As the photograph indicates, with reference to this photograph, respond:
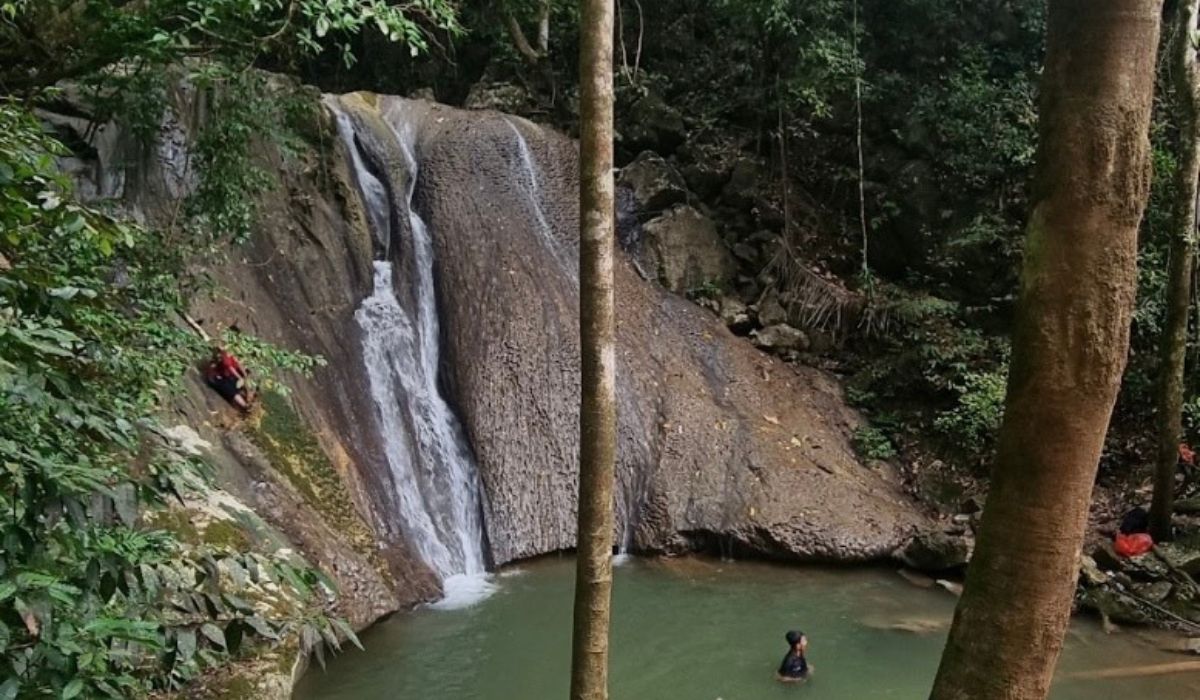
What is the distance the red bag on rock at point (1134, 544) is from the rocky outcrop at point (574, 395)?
1969 millimetres

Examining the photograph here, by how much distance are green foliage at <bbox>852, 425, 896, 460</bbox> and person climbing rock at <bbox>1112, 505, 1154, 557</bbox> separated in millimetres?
2796

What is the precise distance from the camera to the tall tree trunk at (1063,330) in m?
2.04

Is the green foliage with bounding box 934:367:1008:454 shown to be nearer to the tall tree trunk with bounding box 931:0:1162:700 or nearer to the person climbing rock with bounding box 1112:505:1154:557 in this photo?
the person climbing rock with bounding box 1112:505:1154:557

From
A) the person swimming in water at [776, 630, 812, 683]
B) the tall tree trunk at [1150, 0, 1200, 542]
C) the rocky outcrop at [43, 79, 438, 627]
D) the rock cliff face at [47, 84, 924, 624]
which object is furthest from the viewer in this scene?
the rock cliff face at [47, 84, 924, 624]

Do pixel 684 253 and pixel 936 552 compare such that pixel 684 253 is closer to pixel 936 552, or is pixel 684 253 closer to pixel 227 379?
pixel 936 552

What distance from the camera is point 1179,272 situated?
782cm

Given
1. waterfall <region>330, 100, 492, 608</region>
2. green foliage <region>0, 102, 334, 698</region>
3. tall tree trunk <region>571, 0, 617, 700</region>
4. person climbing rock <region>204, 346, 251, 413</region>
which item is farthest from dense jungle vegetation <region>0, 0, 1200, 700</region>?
waterfall <region>330, 100, 492, 608</region>

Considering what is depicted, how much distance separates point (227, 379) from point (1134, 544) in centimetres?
876

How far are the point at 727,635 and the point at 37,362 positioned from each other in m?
6.81

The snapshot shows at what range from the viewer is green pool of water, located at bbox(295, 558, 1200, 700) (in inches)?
262

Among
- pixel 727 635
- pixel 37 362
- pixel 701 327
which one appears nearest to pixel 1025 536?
pixel 37 362

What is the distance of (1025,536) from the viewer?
2115 millimetres

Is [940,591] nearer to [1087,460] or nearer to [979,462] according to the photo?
[979,462]

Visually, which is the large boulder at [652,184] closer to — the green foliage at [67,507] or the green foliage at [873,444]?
the green foliage at [873,444]
